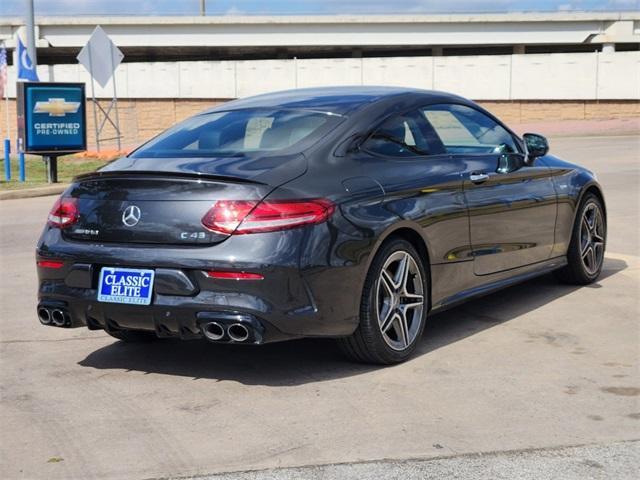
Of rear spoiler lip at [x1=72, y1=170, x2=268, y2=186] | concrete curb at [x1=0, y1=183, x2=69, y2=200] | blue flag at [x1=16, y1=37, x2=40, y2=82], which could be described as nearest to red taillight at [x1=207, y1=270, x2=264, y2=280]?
rear spoiler lip at [x1=72, y1=170, x2=268, y2=186]

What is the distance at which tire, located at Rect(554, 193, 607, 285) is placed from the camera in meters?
7.71

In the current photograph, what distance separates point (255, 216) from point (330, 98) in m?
1.46

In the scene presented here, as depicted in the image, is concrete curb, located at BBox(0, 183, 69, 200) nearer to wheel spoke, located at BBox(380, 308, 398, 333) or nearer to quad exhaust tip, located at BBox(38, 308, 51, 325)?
quad exhaust tip, located at BBox(38, 308, 51, 325)

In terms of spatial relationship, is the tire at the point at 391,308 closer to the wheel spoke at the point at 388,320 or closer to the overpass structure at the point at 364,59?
the wheel spoke at the point at 388,320

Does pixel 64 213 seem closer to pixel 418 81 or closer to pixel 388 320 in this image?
pixel 388 320

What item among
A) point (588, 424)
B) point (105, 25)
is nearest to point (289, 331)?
point (588, 424)

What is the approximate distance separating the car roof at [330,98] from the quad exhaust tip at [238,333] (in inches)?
60.6

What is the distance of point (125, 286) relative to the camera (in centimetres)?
520

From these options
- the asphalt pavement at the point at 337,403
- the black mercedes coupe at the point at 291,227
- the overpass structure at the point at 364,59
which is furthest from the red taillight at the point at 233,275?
the overpass structure at the point at 364,59

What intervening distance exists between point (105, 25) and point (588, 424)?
57898 millimetres

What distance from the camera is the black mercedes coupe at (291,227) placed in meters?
5.03

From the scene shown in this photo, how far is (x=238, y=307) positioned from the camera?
4996 millimetres

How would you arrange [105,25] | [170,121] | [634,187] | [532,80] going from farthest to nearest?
[105,25] < [170,121] < [532,80] < [634,187]

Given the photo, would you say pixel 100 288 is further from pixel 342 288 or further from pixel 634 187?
pixel 634 187
